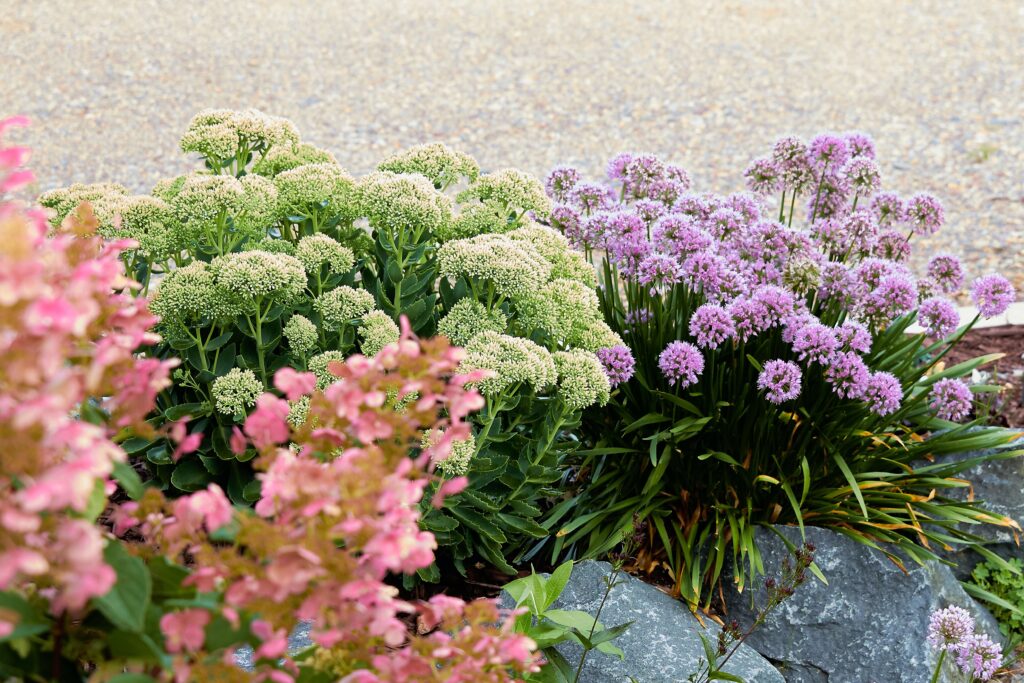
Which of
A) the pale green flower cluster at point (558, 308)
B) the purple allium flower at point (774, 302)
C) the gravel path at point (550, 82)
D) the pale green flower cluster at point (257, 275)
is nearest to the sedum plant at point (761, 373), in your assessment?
the purple allium flower at point (774, 302)

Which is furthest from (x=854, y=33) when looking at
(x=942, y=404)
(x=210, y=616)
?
(x=210, y=616)

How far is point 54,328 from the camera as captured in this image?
81 centimetres

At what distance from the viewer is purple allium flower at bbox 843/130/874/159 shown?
325 centimetres

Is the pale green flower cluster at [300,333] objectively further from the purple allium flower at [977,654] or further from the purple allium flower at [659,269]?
the purple allium flower at [977,654]

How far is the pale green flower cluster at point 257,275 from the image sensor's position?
2244 millimetres

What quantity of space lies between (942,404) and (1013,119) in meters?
5.96

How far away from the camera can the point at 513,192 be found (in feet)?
9.05

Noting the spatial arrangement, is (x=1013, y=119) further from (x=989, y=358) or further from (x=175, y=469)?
(x=175, y=469)

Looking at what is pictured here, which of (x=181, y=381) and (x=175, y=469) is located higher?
(x=181, y=381)

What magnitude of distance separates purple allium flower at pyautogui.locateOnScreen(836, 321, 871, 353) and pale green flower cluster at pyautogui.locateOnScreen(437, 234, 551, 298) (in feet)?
3.08

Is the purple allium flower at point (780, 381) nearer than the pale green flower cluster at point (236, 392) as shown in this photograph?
No

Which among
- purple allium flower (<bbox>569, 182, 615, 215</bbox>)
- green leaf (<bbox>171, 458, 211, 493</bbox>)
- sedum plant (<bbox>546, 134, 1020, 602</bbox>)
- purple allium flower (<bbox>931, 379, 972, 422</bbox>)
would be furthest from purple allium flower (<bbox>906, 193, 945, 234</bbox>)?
green leaf (<bbox>171, 458, 211, 493</bbox>)

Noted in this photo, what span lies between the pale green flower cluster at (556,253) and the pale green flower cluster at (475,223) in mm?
75

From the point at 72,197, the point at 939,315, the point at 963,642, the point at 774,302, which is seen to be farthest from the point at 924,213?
the point at 72,197
